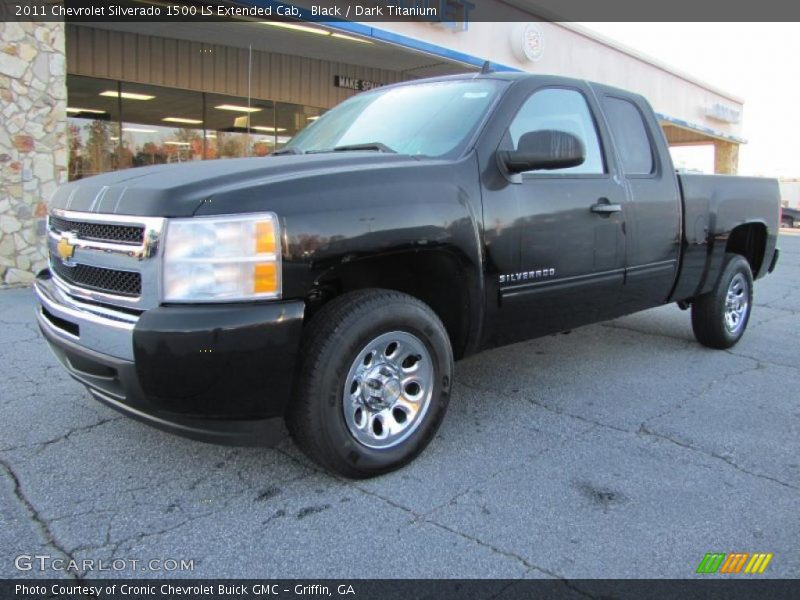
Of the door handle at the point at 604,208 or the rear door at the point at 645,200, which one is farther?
the rear door at the point at 645,200

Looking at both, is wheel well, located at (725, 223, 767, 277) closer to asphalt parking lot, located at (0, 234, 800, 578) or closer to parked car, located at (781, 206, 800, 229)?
asphalt parking lot, located at (0, 234, 800, 578)

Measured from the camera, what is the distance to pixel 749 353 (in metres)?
5.66

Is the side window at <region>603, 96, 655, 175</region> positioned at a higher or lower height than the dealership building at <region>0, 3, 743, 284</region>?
lower

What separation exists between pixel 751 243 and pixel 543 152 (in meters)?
3.49

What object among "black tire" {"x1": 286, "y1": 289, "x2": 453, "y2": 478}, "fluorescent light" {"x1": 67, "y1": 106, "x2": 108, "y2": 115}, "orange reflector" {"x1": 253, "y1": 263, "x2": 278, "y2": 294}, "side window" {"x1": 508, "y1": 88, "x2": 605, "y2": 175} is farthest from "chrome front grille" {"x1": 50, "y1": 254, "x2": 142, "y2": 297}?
"fluorescent light" {"x1": 67, "y1": 106, "x2": 108, "y2": 115}

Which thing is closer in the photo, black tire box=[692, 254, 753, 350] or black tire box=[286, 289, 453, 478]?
black tire box=[286, 289, 453, 478]

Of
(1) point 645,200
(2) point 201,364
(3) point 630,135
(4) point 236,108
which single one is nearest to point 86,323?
(2) point 201,364

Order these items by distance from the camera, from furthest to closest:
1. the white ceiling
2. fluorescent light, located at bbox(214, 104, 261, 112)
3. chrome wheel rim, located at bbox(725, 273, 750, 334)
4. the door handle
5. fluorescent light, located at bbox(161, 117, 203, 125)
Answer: fluorescent light, located at bbox(214, 104, 261, 112)
fluorescent light, located at bbox(161, 117, 203, 125)
the white ceiling
chrome wheel rim, located at bbox(725, 273, 750, 334)
the door handle

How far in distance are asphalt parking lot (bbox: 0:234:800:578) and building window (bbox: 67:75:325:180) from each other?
787 cm

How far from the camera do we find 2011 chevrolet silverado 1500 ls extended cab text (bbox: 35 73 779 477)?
263 cm

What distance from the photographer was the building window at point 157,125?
1157cm

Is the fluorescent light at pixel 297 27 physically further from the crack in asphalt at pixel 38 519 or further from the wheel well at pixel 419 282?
the crack in asphalt at pixel 38 519

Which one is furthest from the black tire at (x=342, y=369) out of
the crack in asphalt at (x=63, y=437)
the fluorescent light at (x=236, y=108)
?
the fluorescent light at (x=236, y=108)

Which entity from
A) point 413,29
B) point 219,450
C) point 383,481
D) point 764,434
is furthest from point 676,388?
point 413,29
